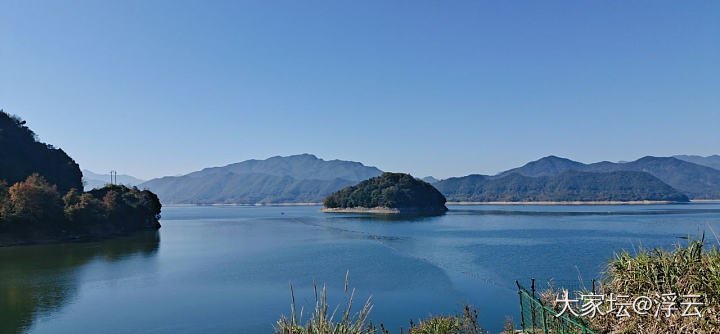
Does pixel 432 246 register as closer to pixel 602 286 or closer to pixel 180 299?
pixel 180 299

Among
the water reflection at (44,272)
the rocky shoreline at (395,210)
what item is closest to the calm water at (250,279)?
the water reflection at (44,272)

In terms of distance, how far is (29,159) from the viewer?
75312 mm

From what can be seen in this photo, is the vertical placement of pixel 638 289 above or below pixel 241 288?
above

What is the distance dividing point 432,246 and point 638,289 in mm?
39593

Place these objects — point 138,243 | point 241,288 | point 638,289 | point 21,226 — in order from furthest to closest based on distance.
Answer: point 138,243, point 21,226, point 241,288, point 638,289

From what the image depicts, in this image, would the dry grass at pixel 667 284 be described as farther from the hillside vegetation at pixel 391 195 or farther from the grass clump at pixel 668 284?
the hillside vegetation at pixel 391 195

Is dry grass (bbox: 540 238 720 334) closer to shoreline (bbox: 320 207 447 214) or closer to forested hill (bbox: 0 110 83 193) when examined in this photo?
forested hill (bbox: 0 110 83 193)

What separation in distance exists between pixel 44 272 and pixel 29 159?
55.2m

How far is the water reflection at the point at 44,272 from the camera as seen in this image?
2097 cm

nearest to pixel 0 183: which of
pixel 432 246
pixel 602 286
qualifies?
pixel 432 246

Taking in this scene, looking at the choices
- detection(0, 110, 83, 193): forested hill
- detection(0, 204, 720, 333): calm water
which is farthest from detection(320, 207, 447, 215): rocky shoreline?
detection(0, 204, 720, 333): calm water

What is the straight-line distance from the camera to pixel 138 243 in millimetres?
54531

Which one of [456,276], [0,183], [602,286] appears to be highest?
[0,183]

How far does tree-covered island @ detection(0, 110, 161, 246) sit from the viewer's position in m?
50.1
